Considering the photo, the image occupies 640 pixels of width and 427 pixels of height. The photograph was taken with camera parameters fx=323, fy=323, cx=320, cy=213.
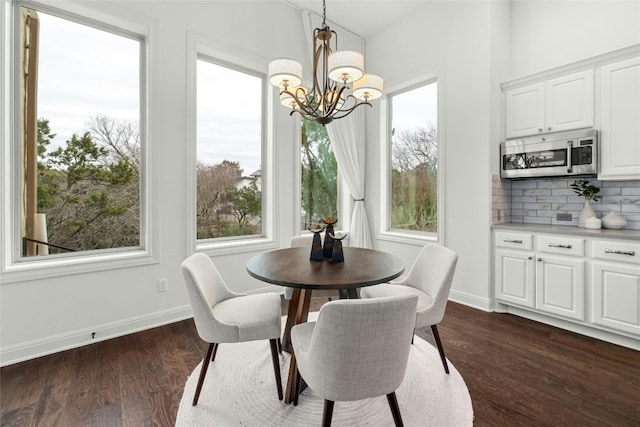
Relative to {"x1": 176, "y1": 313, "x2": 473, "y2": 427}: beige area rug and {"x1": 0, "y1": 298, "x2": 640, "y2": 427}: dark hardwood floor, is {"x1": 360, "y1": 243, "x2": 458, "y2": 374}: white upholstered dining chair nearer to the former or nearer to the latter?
{"x1": 176, "y1": 313, "x2": 473, "y2": 427}: beige area rug

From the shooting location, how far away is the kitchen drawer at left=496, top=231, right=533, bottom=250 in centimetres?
302

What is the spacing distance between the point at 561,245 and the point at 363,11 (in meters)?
3.41

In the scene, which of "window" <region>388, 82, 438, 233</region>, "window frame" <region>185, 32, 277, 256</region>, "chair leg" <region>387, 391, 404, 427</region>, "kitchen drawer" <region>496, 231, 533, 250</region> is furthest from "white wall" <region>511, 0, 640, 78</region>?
"chair leg" <region>387, 391, 404, 427</region>

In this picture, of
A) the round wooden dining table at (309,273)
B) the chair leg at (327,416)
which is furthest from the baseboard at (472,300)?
the chair leg at (327,416)

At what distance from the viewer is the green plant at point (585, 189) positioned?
2979 mm

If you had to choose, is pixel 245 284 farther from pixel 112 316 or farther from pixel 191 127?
pixel 191 127

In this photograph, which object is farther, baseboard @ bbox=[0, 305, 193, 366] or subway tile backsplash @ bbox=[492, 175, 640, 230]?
subway tile backsplash @ bbox=[492, 175, 640, 230]

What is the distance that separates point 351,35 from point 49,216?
13.4 feet

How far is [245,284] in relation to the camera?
3561 millimetres

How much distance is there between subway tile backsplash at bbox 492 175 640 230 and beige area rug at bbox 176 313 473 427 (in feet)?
6.70

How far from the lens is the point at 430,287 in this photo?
7.36 ft

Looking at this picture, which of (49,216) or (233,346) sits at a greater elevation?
(49,216)

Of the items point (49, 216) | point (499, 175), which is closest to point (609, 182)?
point (499, 175)

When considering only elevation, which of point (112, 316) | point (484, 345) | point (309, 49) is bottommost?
point (484, 345)
